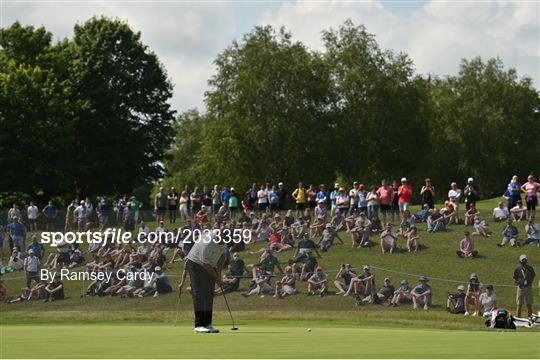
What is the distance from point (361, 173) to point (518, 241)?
44776mm

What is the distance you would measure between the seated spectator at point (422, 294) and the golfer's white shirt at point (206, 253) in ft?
37.7

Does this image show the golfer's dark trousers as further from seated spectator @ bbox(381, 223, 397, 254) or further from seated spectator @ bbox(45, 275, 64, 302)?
seated spectator @ bbox(381, 223, 397, 254)

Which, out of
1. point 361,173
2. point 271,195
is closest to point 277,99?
point 361,173

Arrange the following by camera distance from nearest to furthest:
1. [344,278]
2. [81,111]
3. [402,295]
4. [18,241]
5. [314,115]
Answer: [402,295]
[344,278]
[18,241]
[81,111]
[314,115]

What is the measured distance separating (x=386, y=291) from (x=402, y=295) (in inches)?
18.9

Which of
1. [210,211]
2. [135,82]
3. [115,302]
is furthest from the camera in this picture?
[135,82]

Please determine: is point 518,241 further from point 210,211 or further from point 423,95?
point 423,95

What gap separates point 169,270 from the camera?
1321 inches

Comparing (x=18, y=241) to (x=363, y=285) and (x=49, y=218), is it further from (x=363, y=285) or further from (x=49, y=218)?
(x=363, y=285)

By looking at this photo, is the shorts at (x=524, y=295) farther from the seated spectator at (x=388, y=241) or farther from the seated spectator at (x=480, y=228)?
the seated spectator at (x=480, y=228)

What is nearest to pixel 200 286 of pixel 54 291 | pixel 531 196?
pixel 54 291

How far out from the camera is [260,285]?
104ft

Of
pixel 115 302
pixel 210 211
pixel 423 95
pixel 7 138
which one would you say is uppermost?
pixel 423 95

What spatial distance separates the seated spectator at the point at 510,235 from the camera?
35406mm
